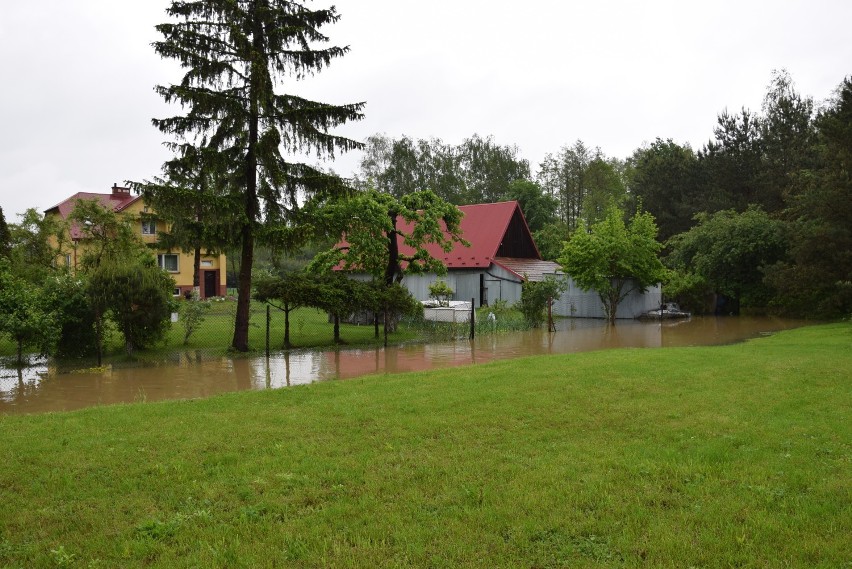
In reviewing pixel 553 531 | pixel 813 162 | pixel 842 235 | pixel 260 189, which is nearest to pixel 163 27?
pixel 260 189

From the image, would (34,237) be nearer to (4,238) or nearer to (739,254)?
(4,238)

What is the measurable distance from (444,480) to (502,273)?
2758 cm

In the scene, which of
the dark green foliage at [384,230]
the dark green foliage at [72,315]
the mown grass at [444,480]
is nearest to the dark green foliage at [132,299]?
the dark green foliage at [72,315]

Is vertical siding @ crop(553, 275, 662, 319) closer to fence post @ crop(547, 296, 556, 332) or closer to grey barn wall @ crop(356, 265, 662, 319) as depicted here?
grey barn wall @ crop(356, 265, 662, 319)

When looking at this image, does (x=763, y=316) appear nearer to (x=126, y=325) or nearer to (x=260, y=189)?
(x=260, y=189)

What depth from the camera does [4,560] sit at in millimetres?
4320

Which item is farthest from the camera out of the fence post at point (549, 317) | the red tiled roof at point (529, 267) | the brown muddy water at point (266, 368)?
the red tiled roof at point (529, 267)

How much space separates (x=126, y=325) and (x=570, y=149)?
162 ft

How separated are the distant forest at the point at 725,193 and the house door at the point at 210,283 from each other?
53.6 ft

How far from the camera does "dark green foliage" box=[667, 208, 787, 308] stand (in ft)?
102

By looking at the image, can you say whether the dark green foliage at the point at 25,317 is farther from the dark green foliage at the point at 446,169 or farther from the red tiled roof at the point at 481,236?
the dark green foliage at the point at 446,169

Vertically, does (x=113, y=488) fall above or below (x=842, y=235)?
below

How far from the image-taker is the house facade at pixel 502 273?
1282 inches

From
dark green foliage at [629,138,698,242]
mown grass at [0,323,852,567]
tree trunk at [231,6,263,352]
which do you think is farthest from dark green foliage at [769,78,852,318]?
dark green foliage at [629,138,698,242]
